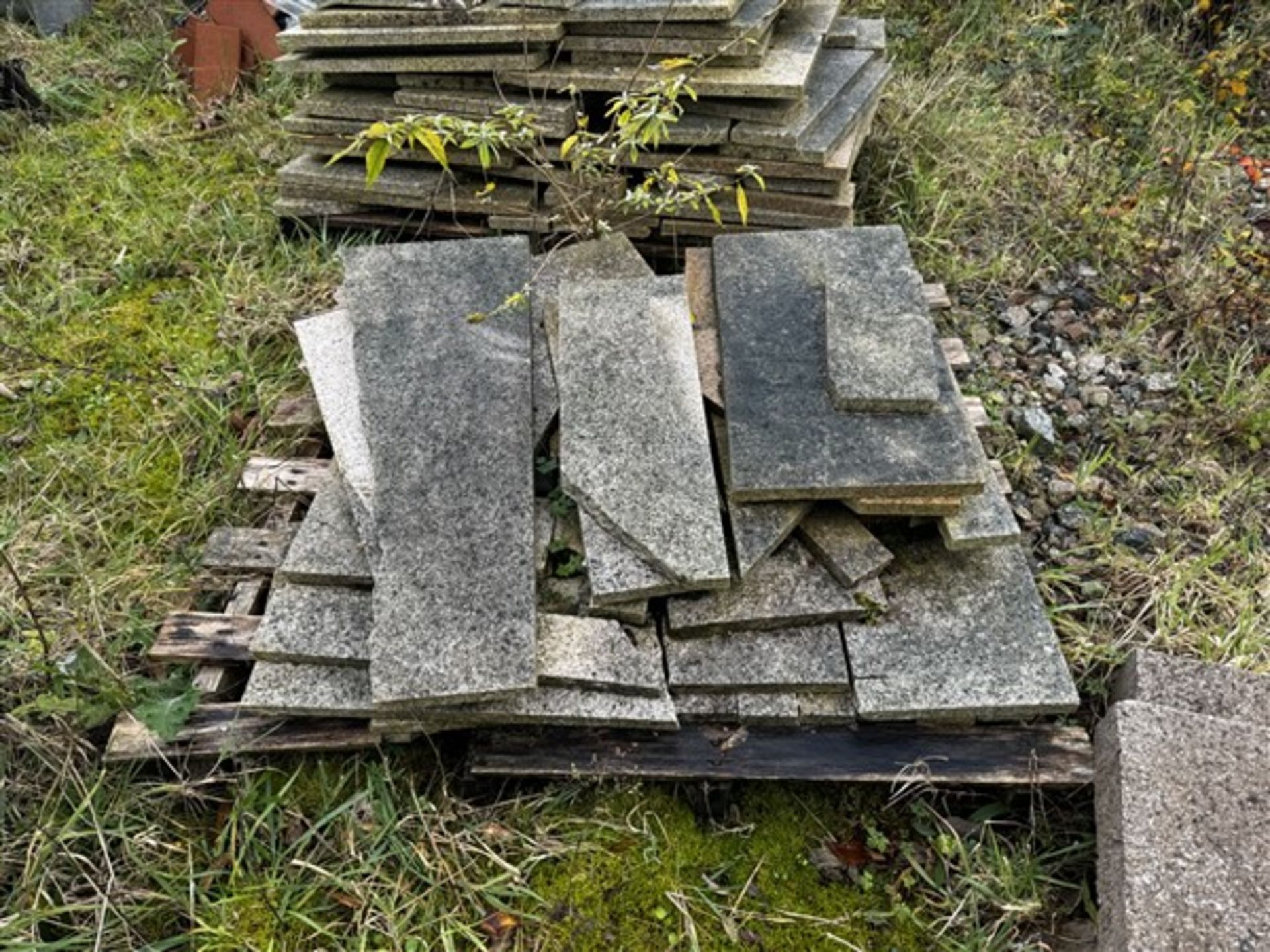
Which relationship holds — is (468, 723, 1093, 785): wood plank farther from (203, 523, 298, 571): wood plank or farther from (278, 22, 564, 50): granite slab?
(278, 22, 564, 50): granite slab

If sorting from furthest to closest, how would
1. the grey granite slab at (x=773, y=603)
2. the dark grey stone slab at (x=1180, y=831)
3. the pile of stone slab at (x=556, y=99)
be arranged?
the pile of stone slab at (x=556, y=99)
the grey granite slab at (x=773, y=603)
the dark grey stone slab at (x=1180, y=831)

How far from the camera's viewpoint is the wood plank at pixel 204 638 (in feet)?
8.44

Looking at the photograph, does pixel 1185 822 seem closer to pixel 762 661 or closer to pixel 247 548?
pixel 762 661

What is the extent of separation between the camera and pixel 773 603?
8.25 ft

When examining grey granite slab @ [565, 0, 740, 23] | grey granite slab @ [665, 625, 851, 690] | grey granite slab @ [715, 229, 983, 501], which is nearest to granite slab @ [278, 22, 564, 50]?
grey granite slab @ [565, 0, 740, 23]

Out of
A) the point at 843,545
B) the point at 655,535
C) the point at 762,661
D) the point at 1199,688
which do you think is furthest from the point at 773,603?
the point at 1199,688

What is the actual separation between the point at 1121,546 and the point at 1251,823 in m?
1.09

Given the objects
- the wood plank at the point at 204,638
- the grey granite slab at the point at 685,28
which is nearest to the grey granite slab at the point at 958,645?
the wood plank at the point at 204,638

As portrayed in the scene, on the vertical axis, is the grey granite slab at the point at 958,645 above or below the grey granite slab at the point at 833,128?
below

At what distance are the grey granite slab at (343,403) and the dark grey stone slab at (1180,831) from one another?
1.95 meters

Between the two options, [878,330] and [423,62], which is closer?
[878,330]

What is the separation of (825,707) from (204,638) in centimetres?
170

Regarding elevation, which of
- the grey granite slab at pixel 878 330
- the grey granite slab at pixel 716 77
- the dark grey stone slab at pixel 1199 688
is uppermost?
the grey granite slab at pixel 716 77

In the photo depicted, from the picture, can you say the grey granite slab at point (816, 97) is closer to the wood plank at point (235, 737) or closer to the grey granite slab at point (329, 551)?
the grey granite slab at point (329, 551)
